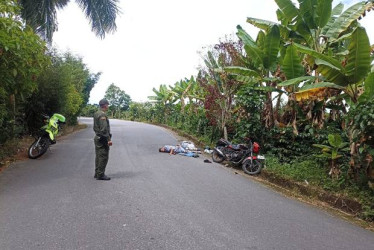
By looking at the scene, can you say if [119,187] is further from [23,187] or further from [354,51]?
Answer: [354,51]

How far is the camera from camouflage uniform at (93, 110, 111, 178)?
7156mm

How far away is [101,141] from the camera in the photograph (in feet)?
24.0

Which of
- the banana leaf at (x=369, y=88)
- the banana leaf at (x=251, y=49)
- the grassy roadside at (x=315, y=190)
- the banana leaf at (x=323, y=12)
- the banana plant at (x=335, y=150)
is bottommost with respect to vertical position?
the grassy roadside at (x=315, y=190)

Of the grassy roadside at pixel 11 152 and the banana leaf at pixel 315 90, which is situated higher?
the banana leaf at pixel 315 90

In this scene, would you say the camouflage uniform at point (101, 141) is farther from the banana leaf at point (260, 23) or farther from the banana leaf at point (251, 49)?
the banana leaf at point (260, 23)

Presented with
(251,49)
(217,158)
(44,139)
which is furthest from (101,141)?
(251,49)

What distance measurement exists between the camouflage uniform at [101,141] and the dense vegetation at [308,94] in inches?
170

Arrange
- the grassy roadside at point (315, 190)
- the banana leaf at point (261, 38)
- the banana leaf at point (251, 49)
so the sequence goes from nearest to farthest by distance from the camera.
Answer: the grassy roadside at point (315, 190) → the banana leaf at point (251, 49) → the banana leaf at point (261, 38)

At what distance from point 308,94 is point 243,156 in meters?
2.86

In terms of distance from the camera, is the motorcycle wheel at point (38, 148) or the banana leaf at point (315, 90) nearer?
the banana leaf at point (315, 90)

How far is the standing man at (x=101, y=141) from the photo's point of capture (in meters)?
7.14

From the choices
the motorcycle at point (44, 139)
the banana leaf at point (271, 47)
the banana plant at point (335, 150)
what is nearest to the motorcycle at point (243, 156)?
the banana plant at point (335, 150)

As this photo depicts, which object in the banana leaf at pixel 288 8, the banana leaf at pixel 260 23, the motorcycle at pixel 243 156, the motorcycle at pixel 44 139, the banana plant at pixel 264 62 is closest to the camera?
the banana leaf at pixel 288 8

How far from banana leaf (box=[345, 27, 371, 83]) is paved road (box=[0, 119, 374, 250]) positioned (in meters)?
3.05
